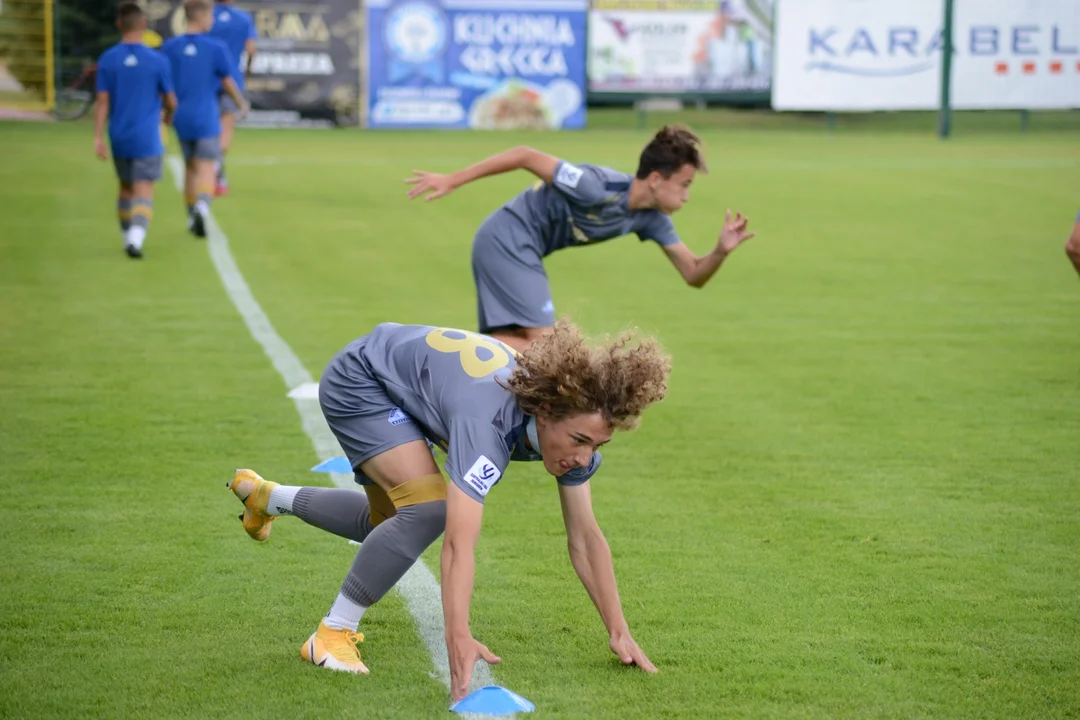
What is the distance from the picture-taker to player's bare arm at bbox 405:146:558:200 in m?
6.71

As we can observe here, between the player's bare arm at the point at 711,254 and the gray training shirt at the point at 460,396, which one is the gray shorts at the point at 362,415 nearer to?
the gray training shirt at the point at 460,396

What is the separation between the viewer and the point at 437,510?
4.14 m

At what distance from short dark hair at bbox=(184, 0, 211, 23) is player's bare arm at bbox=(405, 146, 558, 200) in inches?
321

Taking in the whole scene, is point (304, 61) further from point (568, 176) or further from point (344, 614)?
point (344, 614)

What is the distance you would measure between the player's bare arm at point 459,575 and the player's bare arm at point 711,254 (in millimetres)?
2807

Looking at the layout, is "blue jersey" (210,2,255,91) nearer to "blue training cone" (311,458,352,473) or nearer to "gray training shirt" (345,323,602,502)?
"blue training cone" (311,458,352,473)

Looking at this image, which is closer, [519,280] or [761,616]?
[761,616]

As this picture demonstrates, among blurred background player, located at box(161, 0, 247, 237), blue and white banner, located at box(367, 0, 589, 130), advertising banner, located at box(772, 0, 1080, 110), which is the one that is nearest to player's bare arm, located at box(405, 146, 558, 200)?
blurred background player, located at box(161, 0, 247, 237)

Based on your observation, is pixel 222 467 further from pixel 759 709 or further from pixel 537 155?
pixel 759 709

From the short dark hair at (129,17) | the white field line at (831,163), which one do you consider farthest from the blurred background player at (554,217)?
the white field line at (831,163)

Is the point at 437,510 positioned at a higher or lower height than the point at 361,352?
lower

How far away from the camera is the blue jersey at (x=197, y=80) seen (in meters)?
14.0

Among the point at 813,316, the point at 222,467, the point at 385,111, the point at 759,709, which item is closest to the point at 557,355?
the point at 759,709

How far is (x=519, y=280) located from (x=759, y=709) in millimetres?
3568
